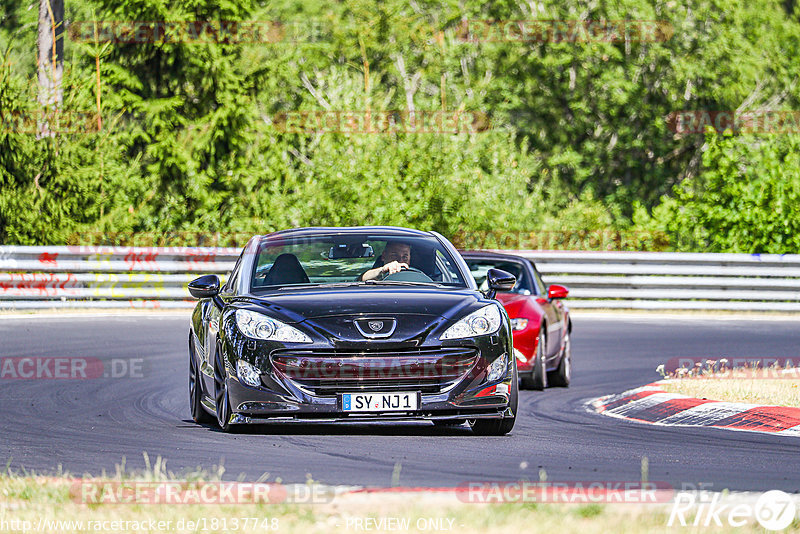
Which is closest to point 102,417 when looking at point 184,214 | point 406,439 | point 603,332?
point 406,439

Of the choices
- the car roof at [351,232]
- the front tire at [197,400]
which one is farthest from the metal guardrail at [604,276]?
the car roof at [351,232]

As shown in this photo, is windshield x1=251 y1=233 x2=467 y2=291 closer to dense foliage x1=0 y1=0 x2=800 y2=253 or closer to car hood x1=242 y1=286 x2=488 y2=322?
car hood x1=242 y1=286 x2=488 y2=322

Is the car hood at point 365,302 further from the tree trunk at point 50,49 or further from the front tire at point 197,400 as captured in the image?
the tree trunk at point 50,49

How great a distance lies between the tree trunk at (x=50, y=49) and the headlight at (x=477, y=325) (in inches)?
799

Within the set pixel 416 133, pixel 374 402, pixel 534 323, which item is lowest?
pixel 534 323

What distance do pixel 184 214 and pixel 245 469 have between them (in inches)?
943

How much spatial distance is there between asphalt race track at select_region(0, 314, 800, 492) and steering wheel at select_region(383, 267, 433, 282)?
3.41 ft

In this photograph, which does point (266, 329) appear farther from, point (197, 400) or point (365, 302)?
point (197, 400)

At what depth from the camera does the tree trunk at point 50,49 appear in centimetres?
2838

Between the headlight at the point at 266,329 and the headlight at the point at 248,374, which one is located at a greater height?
the headlight at the point at 266,329

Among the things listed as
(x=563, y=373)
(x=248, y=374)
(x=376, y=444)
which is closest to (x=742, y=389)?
(x=563, y=373)

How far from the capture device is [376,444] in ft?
28.8

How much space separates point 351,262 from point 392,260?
290mm

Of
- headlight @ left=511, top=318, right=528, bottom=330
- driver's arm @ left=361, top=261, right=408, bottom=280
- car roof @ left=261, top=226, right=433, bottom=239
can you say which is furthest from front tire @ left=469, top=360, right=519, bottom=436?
headlight @ left=511, top=318, right=528, bottom=330
